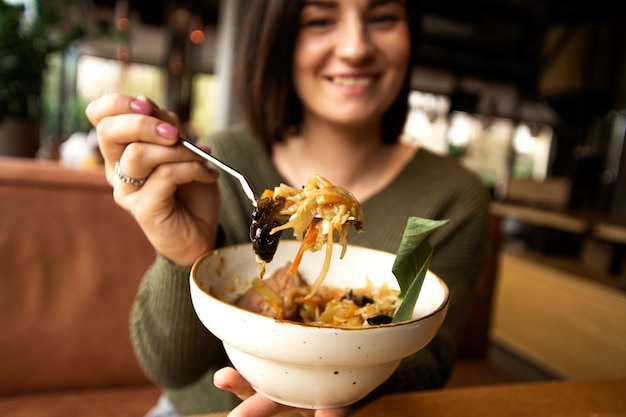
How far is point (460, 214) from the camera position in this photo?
4.21ft

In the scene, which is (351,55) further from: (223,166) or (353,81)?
(223,166)

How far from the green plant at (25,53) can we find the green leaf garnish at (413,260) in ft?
7.17

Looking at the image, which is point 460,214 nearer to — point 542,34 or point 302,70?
point 302,70

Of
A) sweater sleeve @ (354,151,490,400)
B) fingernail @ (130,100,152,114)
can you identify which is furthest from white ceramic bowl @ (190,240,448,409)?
sweater sleeve @ (354,151,490,400)

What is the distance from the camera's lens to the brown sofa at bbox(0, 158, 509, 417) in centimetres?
144

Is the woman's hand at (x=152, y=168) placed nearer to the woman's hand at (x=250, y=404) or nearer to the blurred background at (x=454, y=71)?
the woman's hand at (x=250, y=404)

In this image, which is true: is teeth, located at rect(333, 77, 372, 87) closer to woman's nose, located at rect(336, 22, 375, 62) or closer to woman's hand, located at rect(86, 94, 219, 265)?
woman's nose, located at rect(336, 22, 375, 62)

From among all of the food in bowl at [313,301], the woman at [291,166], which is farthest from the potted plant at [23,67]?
the food in bowl at [313,301]

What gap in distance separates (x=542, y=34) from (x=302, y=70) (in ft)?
21.7

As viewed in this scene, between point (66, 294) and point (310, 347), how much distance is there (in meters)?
1.31

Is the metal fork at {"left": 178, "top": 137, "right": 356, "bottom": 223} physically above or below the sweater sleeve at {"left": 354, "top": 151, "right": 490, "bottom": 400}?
above

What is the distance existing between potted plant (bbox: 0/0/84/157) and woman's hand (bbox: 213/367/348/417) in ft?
6.80

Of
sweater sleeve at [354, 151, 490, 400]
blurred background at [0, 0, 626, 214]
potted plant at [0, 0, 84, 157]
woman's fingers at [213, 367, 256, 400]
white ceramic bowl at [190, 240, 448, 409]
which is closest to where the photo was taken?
white ceramic bowl at [190, 240, 448, 409]

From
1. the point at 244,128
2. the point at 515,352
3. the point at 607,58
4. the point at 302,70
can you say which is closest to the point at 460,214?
the point at 302,70
